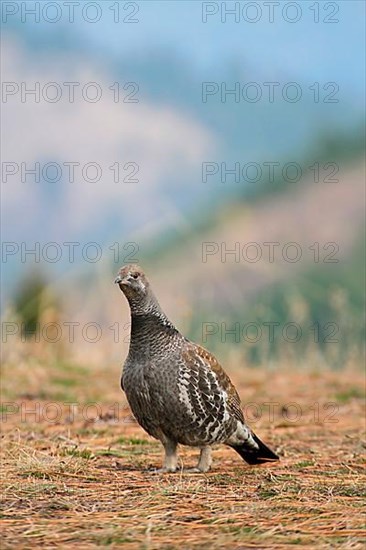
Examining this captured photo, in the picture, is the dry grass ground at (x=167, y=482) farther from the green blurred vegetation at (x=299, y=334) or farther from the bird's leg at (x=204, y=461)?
the green blurred vegetation at (x=299, y=334)

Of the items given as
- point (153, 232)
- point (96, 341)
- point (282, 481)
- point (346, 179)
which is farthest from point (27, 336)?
point (346, 179)

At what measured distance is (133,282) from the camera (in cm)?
655

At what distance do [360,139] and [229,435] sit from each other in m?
60.0

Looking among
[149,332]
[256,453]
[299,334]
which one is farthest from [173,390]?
[299,334]

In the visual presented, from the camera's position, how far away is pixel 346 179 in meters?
58.7

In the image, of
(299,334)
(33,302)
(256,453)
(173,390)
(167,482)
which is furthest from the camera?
(33,302)

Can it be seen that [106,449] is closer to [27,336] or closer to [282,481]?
A: [282,481]

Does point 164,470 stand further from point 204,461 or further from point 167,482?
point 167,482

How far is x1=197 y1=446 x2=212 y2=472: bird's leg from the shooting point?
6453 mm

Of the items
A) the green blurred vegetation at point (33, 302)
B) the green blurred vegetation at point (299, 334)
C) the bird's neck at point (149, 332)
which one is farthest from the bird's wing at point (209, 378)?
the green blurred vegetation at point (33, 302)

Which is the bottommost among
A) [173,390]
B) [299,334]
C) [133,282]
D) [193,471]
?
[193,471]

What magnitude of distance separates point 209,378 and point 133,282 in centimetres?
78

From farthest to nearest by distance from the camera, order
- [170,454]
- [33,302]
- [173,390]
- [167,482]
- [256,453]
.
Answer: [33,302] → [256,453] → [170,454] → [173,390] → [167,482]

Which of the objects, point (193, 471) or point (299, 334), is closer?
point (193, 471)
